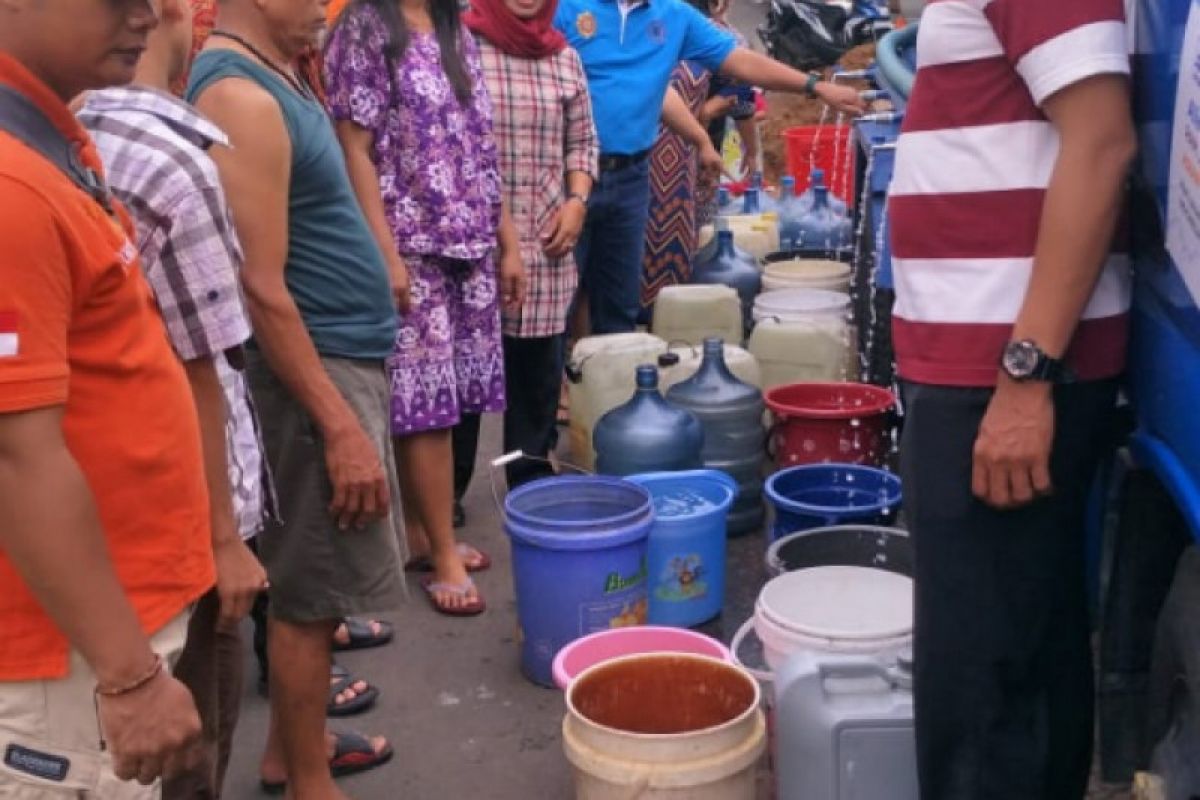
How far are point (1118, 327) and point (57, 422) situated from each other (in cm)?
157

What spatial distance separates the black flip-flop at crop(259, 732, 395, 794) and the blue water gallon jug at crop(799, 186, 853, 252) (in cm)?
449

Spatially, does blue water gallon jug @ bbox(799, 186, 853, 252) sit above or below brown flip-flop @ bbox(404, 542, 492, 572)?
above

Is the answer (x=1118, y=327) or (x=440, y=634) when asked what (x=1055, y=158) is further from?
(x=440, y=634)

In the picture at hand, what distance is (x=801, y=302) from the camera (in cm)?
600

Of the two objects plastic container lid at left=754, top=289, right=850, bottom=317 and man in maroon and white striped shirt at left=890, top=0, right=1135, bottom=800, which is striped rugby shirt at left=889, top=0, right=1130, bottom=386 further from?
plastic container lid at left=754, top=289, right=850, bottom=317

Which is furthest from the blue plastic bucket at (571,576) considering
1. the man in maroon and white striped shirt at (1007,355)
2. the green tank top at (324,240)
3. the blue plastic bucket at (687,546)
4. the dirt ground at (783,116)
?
the dirt ground at (783,116)

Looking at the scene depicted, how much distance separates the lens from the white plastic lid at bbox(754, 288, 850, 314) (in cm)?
591

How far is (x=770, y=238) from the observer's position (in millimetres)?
7344

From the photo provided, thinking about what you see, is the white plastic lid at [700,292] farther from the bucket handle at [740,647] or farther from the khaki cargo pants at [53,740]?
the khaki cargo pants at [53,740]

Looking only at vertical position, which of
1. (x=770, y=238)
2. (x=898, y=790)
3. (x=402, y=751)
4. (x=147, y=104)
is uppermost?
(x=147, y=104)

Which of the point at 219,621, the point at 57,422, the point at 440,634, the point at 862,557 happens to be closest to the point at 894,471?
the point at 862,557

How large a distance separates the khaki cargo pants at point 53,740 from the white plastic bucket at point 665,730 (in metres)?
1.22

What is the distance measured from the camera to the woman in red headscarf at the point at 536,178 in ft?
15.2

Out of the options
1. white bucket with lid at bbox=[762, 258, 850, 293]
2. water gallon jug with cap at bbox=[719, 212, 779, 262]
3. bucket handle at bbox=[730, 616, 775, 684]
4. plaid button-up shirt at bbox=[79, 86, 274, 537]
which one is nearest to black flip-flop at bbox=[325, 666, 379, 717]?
bucket handle at bbox=[730, 616, 775, 684]
